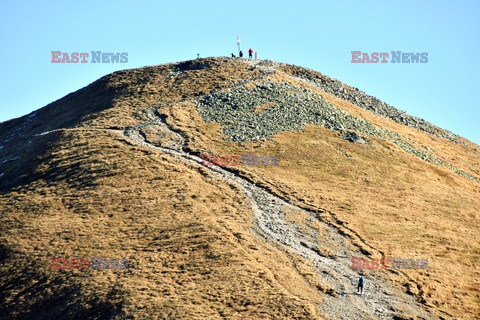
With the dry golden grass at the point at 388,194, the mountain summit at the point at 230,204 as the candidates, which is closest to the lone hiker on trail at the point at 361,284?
the mountain summit at the point at 230,204

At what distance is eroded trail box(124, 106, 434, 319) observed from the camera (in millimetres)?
45469

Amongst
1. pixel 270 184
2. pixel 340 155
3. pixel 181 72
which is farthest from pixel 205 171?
pixel 181 72

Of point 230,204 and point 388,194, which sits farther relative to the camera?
point 388,194

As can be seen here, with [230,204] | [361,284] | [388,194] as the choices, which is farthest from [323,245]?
[388,194]

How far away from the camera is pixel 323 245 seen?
55625 mm

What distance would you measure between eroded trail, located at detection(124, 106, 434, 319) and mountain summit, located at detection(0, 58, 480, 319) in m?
0.20

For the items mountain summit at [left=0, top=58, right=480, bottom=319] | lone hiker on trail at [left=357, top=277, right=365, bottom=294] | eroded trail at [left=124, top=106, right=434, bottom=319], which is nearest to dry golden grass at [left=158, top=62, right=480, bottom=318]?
mountain summit at [left=0, top=58, right=480, bottom=319]

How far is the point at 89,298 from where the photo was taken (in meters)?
45.2

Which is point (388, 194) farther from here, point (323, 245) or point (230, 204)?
point (230, 204)

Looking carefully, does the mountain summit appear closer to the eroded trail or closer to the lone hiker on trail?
the eroded trail

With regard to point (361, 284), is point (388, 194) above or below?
above

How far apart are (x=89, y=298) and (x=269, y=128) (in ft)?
136

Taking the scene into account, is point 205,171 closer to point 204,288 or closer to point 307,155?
point 307,155

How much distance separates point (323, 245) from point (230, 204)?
1138cm
